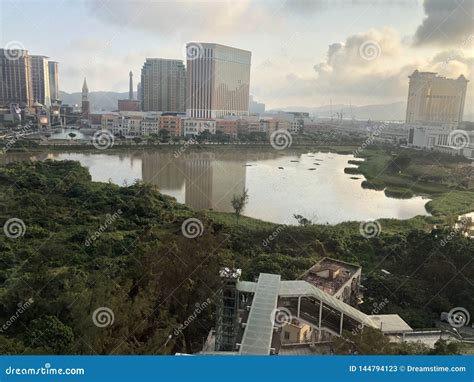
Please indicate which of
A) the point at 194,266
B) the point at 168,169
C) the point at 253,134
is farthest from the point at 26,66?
the point at 194,266

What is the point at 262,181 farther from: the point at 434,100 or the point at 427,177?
the point at 434,100

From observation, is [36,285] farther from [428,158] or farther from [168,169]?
[428,158]

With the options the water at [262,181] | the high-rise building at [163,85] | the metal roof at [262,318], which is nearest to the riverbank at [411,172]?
the water at [262,181]

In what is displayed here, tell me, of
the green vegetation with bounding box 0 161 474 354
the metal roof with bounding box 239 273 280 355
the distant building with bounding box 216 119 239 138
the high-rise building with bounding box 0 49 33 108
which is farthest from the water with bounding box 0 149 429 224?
the metal roof with bounding box 239 273 280 355

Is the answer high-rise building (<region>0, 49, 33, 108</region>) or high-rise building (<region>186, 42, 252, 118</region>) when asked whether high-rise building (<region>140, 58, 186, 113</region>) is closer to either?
high-rise building (<region>186, 42, 252, 118</region>)

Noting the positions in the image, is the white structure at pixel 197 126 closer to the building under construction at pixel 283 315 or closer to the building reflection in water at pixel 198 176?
the building reflection in water at pixel 198 176

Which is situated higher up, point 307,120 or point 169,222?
point 307,120
